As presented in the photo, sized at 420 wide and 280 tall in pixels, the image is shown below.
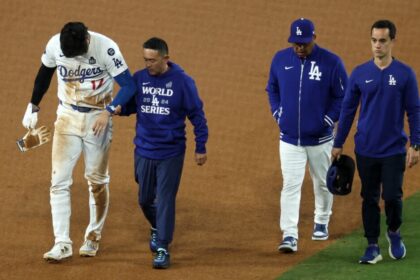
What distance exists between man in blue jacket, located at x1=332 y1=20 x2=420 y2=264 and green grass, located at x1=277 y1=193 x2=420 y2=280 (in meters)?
0.18

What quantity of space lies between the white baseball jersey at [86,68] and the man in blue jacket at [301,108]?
1.42 m

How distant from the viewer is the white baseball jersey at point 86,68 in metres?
9.70

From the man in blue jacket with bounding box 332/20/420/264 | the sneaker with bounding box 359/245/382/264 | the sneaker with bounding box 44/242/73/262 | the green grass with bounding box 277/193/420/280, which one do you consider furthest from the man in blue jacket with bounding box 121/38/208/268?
the sneaker with bounding box 359/245/382/264

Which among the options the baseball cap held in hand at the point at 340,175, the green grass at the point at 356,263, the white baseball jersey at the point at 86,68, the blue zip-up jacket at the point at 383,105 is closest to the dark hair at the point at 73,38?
the white baseball jersey at the point at 86,68

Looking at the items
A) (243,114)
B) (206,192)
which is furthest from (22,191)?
(243,114)

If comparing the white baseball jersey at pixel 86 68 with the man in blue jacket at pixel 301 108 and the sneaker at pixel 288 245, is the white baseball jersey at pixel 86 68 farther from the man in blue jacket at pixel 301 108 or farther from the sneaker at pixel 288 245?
the sneaker at pixel 288 245

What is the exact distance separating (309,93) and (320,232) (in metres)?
1.33

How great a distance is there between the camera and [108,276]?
9352mm

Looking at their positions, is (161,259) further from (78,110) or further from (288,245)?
(78,110)

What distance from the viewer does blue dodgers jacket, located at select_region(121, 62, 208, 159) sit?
9.49 m

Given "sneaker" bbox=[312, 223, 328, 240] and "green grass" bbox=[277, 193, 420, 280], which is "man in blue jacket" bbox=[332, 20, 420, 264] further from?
"sneaker" bbox=[312, 223, 328, 240]

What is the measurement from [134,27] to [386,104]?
23.3ft

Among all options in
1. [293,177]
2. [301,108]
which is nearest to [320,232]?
[293,177]

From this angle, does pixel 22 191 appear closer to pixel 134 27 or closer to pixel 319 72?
pixel 319 72
